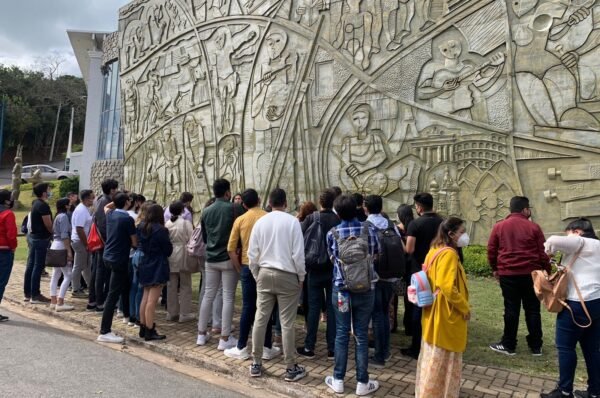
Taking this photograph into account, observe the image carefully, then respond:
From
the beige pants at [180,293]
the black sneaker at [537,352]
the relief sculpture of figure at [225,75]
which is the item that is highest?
the relief sculpture of figure at [225,75]

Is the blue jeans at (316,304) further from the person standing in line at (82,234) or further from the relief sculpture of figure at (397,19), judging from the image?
the relief sculpture of figure at (397,19)

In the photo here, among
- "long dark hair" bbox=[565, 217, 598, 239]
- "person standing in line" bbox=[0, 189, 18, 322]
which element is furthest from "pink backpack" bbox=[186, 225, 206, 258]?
"long dark hair" bbox=[565, 217, 598, 239]

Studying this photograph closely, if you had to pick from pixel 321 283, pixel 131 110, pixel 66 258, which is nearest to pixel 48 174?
pixel 131 110

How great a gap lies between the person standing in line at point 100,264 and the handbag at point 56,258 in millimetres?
420

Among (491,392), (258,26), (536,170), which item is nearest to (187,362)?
(491,392)

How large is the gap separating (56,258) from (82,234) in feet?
1.73

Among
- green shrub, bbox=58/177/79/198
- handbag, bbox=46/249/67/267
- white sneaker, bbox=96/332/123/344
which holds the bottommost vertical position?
white sneaker, bbox=96/332/123/344

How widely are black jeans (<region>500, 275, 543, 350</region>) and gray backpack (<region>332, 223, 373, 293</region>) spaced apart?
6.56 ft

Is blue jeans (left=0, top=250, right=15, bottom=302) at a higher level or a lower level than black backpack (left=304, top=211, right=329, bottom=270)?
lower

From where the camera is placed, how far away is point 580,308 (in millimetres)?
3492

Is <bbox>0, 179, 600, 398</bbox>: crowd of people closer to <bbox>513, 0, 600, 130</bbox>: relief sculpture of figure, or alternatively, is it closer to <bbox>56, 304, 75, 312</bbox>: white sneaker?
<bbox>56, 304, 75, 312</bbox>: white sneaker

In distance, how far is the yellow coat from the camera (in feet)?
10.8

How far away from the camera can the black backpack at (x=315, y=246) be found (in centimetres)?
441

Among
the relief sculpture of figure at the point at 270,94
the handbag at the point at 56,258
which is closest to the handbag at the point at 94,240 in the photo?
the handbag at the point at 56,258
